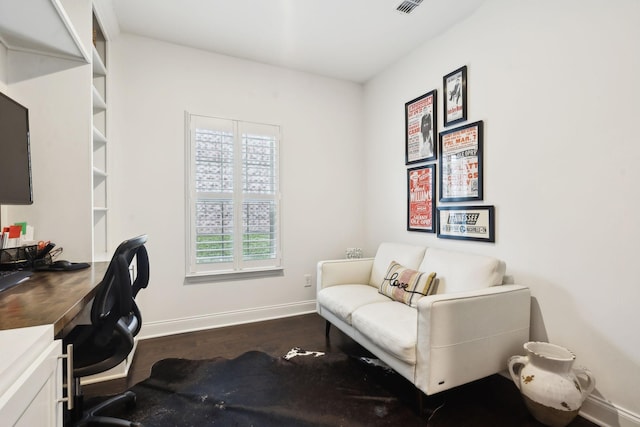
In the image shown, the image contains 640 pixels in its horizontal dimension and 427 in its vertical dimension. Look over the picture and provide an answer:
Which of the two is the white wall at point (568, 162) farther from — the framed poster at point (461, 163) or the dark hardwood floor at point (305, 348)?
the dark hardwood floor at point (305, 348)

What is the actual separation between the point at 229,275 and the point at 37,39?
2307 mm

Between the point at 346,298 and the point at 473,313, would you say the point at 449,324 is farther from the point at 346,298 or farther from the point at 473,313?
the point at 346,298

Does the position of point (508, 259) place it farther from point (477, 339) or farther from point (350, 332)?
point (350, 332)

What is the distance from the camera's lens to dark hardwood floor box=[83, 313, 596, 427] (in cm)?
173

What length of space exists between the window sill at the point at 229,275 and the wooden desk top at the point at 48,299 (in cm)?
134

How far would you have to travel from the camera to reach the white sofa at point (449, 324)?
169 cm

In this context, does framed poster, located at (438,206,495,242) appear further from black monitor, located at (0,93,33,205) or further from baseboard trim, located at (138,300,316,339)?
black monitor, located at (0,93,33,205)

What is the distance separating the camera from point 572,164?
1847 mm

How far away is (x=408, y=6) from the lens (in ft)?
7.91

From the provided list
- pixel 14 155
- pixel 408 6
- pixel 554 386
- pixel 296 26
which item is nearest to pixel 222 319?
pixel 14 155

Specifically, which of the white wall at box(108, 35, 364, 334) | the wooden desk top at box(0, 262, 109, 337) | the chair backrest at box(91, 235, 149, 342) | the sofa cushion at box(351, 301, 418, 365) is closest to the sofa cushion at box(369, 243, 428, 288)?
the sofa cushion at box(351, 301, 418, 365)

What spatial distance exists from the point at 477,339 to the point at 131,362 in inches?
99.1

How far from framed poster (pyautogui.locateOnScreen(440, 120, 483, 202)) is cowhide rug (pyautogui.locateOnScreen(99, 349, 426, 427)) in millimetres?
1546

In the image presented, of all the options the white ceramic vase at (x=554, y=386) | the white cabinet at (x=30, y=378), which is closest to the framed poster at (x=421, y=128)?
the white ceramic vase at (x=554, y=386)
